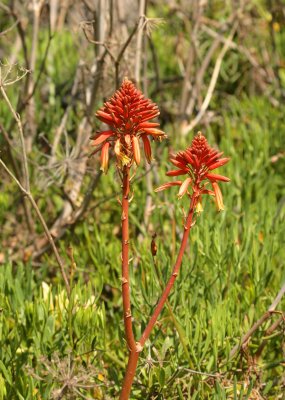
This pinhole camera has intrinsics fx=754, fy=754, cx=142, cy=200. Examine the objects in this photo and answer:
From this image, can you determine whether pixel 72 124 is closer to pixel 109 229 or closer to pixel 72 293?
pixel 109 229

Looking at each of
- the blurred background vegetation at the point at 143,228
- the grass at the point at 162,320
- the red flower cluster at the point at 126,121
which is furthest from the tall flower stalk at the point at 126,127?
the grass at the point at 162,320

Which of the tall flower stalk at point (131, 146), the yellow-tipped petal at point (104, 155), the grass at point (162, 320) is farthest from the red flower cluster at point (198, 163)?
the grass at point (162, 320)

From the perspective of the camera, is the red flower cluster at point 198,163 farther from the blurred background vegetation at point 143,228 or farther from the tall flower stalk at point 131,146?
the blurred background vegetation at point 143,228

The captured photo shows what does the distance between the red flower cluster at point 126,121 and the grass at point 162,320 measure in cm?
52

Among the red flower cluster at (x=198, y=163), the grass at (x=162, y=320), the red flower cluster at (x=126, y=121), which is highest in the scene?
the red flower cluster at (x=126, y=121)

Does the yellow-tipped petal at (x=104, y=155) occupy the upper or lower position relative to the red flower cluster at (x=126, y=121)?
lower

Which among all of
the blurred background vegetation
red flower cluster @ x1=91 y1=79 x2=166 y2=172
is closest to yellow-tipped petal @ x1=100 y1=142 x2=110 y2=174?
red flower cluster @ x1=91 y1=79 x2=166 y2=172

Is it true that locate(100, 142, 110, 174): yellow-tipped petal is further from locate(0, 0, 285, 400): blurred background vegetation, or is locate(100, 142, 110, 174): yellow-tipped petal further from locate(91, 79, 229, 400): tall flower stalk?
locate(0, 0, 285, 400): blurred background vegetation

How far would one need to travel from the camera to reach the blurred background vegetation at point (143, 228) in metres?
2.16

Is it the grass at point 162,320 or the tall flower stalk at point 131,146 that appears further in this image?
the grass at point 162,320

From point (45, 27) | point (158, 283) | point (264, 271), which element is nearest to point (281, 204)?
point (264, 271)

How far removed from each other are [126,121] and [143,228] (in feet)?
4.49

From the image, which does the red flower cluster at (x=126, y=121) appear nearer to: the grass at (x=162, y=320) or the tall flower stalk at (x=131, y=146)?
the tall flower stalk at (x=131, y=146)

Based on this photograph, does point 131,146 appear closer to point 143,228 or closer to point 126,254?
point 126,254
